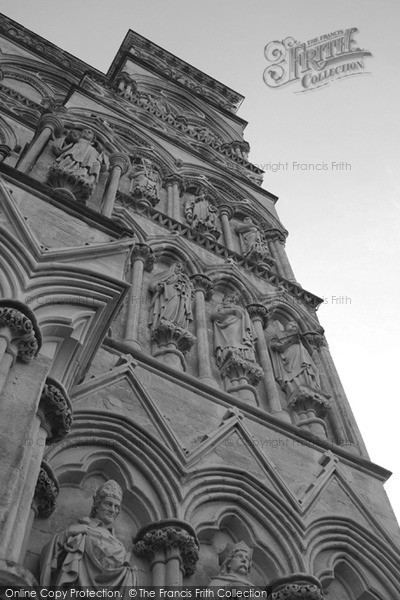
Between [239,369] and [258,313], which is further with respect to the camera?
[258,313]

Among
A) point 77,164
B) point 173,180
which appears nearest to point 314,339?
point 77,164

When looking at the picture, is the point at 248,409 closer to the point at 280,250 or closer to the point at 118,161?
the point at 118,161

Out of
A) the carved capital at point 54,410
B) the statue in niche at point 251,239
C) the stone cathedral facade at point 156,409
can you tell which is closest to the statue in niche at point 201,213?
the statue in niche at point 251,239

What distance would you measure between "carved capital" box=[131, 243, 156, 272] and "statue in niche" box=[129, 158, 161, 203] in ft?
7.78

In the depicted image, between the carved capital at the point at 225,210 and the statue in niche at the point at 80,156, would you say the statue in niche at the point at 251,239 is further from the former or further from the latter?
the statue in niche at the point at 80,156

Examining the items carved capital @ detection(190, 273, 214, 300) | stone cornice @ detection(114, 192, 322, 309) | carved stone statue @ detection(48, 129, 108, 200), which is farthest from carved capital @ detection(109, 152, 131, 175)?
carved capital @ detection(190, 273, 214, 300)

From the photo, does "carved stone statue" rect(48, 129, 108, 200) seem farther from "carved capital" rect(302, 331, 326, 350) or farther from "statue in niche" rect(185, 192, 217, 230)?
"carved capital" rect(302, 331, 326, 350)

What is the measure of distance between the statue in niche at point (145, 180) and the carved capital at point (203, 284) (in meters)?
2.44

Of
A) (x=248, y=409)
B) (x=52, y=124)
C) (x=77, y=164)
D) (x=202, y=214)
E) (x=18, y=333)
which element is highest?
(x=202, y=214)

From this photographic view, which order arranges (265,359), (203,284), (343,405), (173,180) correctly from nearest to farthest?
(343,405)
(265,359)
(203,284)
(173,180)

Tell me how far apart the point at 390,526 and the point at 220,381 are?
2502 millimetres

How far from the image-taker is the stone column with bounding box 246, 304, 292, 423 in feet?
29.3

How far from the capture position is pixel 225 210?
14.8m

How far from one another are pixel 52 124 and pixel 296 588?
6.63m
